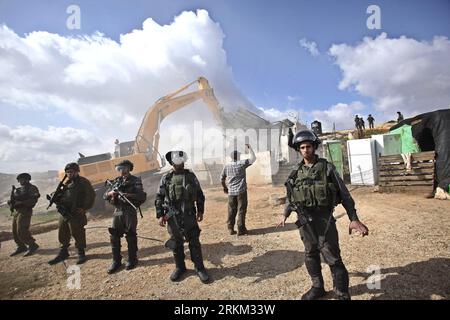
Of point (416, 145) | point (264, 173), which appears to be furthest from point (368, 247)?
point (264, 173)

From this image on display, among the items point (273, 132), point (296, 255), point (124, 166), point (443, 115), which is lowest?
point (296, 255)

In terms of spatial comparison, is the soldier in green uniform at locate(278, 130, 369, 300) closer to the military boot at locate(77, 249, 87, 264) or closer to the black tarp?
the military boot at locate(77, 249, 87, 264)

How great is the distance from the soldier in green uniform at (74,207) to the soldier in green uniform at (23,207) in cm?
154

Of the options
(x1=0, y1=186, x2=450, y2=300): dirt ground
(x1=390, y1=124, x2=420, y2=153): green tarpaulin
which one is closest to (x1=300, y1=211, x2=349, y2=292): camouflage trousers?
(x1=0, y1=186, x2=450, y2=300): dirt ground

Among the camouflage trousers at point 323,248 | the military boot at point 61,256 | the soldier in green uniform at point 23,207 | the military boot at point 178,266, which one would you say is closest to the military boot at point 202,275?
the military boot at point 178,266

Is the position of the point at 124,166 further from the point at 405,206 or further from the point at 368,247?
the point at 405,206

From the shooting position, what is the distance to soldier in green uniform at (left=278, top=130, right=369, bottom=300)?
9.05ft

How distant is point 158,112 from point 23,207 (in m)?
8.66

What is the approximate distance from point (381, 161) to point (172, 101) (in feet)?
36.1

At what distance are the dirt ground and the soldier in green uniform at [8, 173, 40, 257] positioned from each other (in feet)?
1.32

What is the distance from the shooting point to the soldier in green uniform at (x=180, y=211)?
3.82m

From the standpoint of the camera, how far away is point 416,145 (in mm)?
10383

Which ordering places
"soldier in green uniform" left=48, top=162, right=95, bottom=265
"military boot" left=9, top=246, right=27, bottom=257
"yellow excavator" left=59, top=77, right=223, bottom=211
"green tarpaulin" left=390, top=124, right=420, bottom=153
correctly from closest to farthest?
"soldier in green uniform" left=48, top=162, right=95, bottom=265 → "military boot" left=9, top=246, right=27, bottom=257 → "green tarpaulin" left=390, top=124, right=420, bottom=153 → "yellow excavator" left=59, top=77, right=223, bottom=211

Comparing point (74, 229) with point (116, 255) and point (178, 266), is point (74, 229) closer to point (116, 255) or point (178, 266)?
point (116, 255)
